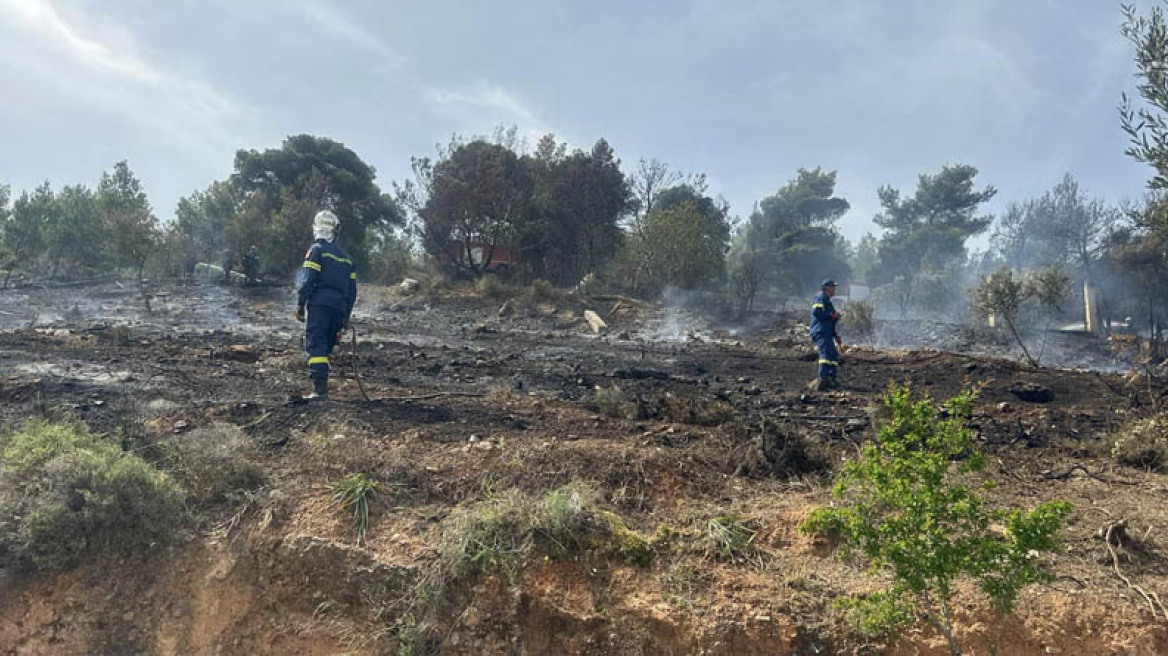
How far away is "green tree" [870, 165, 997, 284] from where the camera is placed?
3981cm

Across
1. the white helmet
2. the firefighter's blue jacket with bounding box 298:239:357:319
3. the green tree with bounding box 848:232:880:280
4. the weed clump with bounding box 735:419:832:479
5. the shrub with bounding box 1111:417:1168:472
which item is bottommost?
the weed clump with bounding box 735:419:832:479

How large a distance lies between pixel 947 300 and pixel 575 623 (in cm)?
2590

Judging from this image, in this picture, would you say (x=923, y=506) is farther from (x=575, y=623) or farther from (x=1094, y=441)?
(x=1094, y=441)

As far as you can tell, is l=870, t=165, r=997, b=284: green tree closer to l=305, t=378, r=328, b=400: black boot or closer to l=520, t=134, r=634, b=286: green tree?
l=520, t=134, r=634, b=286: green tree

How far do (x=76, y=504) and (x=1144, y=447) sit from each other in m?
7.29

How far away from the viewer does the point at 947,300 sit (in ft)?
81.8

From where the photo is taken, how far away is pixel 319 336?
19.7 feet

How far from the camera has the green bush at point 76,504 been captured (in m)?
3.58

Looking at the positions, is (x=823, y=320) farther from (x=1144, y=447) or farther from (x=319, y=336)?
(x=319, y=336)

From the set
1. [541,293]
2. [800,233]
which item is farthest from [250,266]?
[800,233]

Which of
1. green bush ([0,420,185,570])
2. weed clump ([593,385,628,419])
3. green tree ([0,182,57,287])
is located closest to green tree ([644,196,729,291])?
weed clump ([593,385,628,419])

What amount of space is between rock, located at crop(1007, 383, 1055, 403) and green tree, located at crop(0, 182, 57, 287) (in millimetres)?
29806

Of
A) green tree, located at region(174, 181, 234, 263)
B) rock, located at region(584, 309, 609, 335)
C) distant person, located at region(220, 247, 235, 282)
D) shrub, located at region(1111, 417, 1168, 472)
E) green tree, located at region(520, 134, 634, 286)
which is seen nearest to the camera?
shrub, located at region(1111, 417, 1168, 472)

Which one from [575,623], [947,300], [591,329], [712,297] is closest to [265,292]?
[591,329]
